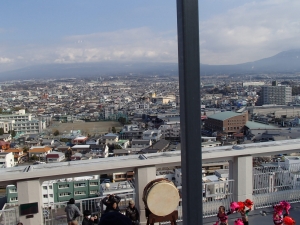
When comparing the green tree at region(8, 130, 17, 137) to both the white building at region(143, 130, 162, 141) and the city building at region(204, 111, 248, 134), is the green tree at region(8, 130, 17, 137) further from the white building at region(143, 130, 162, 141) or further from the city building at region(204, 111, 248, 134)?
the city building at region(204, 111, 248, 134)

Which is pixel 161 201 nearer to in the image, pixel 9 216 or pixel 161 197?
pixel 161 197

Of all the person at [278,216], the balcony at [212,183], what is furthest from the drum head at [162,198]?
the person at [278,216]

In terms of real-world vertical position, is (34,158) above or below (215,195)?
above

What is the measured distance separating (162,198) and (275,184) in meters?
1.75

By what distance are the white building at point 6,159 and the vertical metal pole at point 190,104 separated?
2.89m

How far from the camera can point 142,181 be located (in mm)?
3217

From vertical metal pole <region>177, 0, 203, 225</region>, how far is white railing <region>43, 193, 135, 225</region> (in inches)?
88.0

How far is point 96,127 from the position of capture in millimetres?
5207

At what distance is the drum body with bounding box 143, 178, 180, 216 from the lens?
9.43 ft

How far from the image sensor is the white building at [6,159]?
3.46 metres

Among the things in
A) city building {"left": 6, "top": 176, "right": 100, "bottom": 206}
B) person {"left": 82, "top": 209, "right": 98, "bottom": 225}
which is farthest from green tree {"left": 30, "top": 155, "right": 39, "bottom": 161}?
person {"left": 82, "top": 209, "right": 98, "bottom": 225}

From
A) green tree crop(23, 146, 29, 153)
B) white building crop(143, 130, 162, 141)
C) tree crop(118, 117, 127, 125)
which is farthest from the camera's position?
tree crop(118, 117, 127, 125)

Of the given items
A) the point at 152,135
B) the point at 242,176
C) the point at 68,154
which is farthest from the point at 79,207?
the point at 242,176

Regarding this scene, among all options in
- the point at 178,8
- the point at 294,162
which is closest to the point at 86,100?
the point at 294,162
